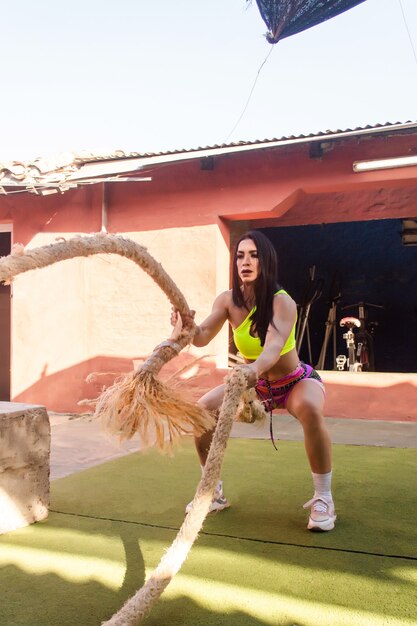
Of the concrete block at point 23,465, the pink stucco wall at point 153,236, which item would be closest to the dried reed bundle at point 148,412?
the concrete block at point 23,465

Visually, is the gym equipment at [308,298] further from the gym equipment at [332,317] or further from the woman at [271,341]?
the woman at [271,341]

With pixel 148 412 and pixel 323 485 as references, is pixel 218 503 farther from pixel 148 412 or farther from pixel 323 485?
pixel 148 412

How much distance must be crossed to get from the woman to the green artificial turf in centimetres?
23

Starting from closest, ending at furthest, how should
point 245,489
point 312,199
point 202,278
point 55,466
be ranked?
point 245,489
point 55,466
point 202,278
point 312,199

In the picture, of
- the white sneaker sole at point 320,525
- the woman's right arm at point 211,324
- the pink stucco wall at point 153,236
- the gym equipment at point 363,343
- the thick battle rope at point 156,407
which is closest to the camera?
the thick battle rope at point 156,407

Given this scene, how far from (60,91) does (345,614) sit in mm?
14385

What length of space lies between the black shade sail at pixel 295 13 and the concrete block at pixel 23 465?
14.7 feet

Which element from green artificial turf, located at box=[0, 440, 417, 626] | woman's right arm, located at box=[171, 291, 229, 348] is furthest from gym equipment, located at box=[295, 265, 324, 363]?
woman's right arm, located at box=[171, 291, 229, 348]

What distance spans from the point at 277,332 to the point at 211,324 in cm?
42

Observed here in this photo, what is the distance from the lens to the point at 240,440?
183 inches

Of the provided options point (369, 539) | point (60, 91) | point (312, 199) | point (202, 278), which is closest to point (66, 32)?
point (60, 91)

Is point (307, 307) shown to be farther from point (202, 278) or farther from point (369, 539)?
point (369, 539)

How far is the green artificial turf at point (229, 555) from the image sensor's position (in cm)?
173

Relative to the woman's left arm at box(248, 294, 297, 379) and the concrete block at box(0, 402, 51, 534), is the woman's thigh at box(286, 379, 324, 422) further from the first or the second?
the concrete block at box(0, 402, 51, 534)
